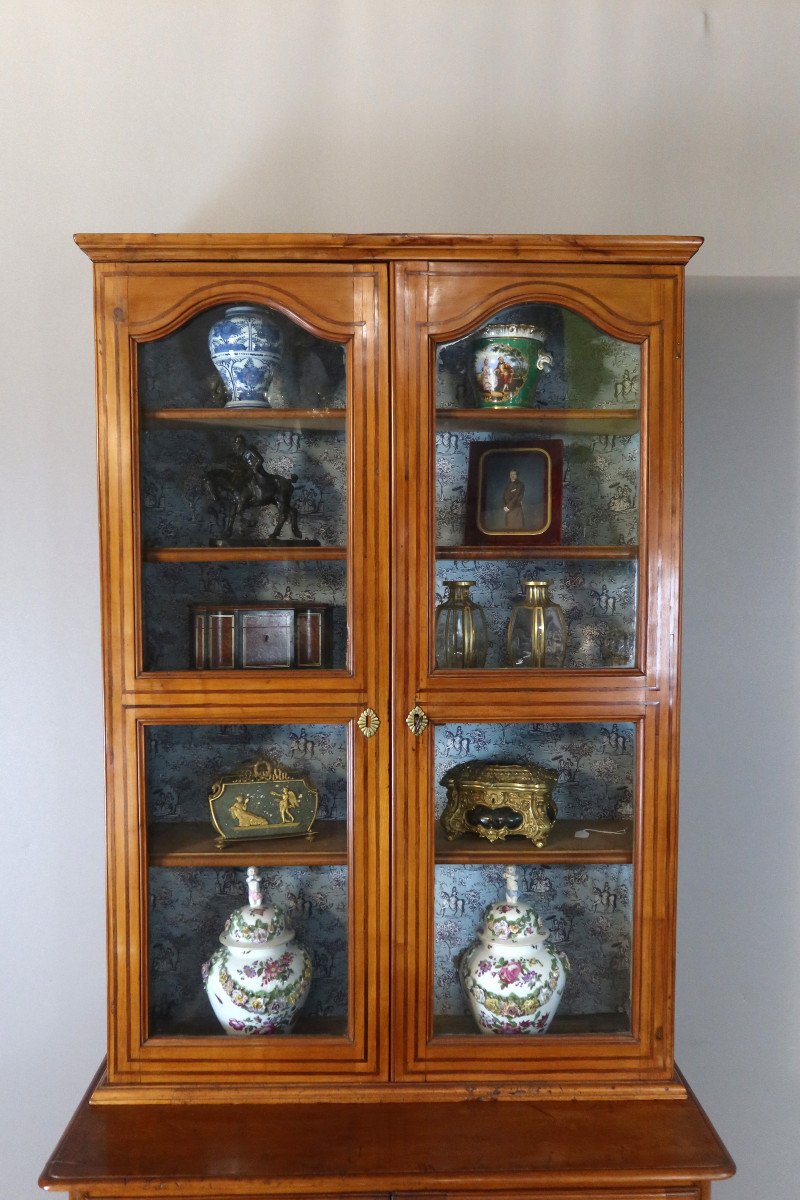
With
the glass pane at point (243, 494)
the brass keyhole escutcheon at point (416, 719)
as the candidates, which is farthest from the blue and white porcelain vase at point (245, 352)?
the brass keyhole escutcheon at point (416, 719)

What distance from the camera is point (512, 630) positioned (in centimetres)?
149

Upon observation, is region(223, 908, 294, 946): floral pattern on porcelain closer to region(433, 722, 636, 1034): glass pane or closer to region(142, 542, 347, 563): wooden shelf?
region(433, 722, 636, 1034): glass pane

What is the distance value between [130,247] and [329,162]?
23.4 inches

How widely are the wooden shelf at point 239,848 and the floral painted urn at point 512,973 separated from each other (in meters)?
0.27

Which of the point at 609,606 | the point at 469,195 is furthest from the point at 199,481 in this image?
the point at 469,195

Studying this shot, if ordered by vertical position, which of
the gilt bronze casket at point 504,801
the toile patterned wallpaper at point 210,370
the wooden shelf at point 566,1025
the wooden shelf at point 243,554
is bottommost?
the wooden shelf at point 566,1025

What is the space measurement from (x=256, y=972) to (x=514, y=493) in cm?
87

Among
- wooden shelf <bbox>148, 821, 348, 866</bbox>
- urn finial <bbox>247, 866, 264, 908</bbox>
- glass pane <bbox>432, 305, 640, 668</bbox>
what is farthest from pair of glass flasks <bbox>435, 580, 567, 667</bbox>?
urn finial <bbox>247, 866, 264, 908</bbox>

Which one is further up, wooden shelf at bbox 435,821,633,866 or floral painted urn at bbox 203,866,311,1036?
wooden shelf at bbox 435,821,633,866

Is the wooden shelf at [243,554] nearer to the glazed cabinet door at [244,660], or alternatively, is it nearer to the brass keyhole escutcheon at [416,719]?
the glazed cabinet door at [244,660]

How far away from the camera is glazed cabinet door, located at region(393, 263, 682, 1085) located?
1439mm

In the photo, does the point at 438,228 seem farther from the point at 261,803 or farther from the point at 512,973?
the point at 512,973

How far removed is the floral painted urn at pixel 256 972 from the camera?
1.46 m

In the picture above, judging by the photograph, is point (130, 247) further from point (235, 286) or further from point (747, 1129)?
point (747, 1129)
